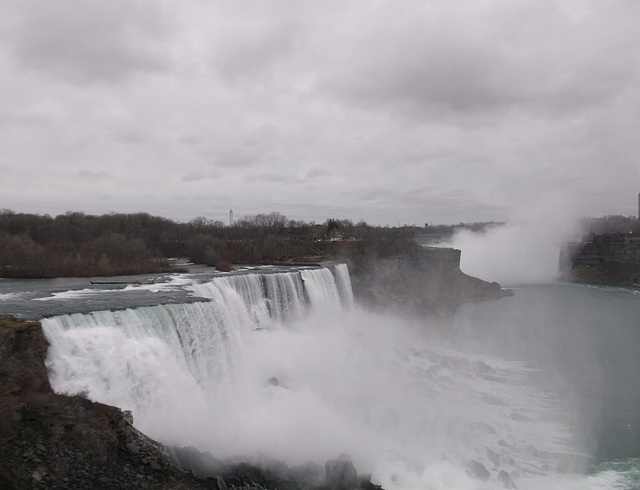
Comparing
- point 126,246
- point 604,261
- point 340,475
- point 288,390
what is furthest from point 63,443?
point 604,261

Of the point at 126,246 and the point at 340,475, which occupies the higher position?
the point at 126,246

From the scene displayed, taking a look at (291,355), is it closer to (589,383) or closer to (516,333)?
(589,383)

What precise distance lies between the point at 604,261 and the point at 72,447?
64.9m

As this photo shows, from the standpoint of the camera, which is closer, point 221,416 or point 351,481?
point 351,481

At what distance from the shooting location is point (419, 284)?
37.0m

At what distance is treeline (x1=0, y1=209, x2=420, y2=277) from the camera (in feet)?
81.7

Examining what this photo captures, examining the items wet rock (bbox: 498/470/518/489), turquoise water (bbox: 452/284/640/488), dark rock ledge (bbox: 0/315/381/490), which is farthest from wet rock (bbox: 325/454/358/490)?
turquoise water (bbox: 452/284/640/488)

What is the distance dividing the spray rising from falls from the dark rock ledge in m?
0.72

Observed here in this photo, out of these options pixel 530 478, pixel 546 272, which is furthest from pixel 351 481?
pixel 546 272

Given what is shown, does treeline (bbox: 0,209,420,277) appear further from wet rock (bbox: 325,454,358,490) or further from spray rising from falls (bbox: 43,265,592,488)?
wet rock (bbox: 325,454,358,490)

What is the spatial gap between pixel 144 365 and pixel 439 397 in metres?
11.2

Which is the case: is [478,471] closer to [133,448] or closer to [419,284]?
[133,448]

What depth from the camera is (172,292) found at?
17.1 metres

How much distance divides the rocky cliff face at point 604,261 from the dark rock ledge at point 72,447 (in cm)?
5767
